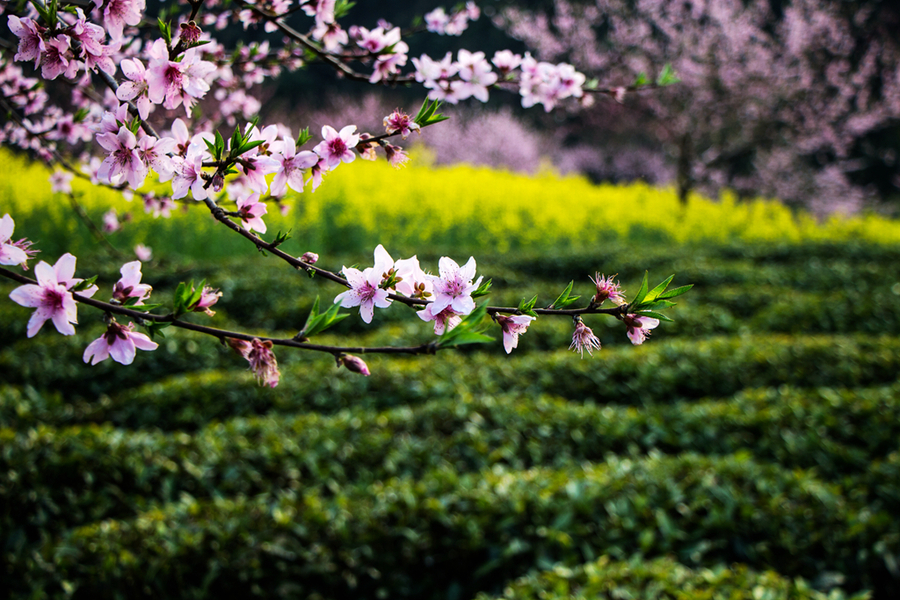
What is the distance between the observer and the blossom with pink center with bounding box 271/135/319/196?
1177 millimetres

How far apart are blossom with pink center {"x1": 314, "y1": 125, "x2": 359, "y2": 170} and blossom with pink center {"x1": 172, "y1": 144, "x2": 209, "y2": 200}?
23 cm

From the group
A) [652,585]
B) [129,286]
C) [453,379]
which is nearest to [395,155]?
[129,286]

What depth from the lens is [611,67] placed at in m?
14.2

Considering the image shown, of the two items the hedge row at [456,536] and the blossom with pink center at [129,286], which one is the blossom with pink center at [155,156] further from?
the hedge row at [456,536]

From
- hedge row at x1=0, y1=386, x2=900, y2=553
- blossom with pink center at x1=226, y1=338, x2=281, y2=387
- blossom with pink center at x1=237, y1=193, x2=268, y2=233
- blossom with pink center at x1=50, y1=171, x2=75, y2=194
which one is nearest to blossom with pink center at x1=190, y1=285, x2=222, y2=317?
blossom with pink center at x1=226, y1=338, x2=281, y2=387

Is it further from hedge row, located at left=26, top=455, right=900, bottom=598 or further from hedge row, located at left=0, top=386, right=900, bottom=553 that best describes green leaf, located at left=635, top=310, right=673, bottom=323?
hedge row, located at left=0, top=386, right=900, bottom=553

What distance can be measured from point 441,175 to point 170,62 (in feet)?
41.9

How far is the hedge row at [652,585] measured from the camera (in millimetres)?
2264

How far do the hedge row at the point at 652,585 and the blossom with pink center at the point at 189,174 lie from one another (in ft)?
6.13

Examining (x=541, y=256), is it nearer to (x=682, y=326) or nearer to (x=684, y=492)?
(x=682, y=326)

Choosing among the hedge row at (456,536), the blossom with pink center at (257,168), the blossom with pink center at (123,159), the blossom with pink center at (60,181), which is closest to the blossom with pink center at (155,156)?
the blossom with pink center at (123,159)

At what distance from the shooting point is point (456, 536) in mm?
2729

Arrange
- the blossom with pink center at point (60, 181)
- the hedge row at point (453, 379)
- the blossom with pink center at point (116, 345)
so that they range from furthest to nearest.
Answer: the hedge row at point (453, 379)
the blossom with pink center at point (60, 181)
the blossom with pink center at point (116, 345)

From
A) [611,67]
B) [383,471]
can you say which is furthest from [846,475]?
[611,67]
